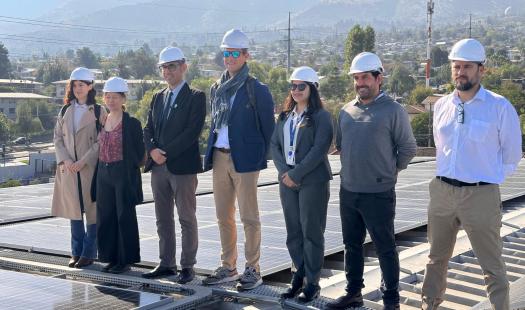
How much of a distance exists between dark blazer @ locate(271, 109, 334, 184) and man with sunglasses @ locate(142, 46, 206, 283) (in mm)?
1043

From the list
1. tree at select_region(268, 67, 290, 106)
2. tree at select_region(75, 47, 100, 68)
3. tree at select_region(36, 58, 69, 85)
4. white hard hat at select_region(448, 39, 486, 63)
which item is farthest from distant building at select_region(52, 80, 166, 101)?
white hard hat at select_region(448, 39, 486, 63)

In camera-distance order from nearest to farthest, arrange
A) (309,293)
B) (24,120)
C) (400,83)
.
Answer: (309,293)
(24,120)
(400,83)

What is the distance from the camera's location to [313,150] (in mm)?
6066

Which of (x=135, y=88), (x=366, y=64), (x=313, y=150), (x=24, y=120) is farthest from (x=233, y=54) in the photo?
(x=135, y=88)

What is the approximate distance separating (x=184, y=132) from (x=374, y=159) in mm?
1849

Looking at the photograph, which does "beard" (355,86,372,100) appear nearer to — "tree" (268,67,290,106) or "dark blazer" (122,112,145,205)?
"dark blazer" (122,112,145,205)

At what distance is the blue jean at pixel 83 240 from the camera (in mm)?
7645

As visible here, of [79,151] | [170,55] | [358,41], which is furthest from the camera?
[358,41]

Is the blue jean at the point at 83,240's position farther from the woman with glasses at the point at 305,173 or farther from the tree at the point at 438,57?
the tree at the point at 438,57

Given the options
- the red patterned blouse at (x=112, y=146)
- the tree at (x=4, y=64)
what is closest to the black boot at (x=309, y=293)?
the red patterned blouse at (x=112, y=146)

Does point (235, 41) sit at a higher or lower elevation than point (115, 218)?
higher

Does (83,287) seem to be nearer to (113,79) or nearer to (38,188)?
(113,79)

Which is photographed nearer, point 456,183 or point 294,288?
point 456,183

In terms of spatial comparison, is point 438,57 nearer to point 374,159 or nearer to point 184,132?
point 184,132
